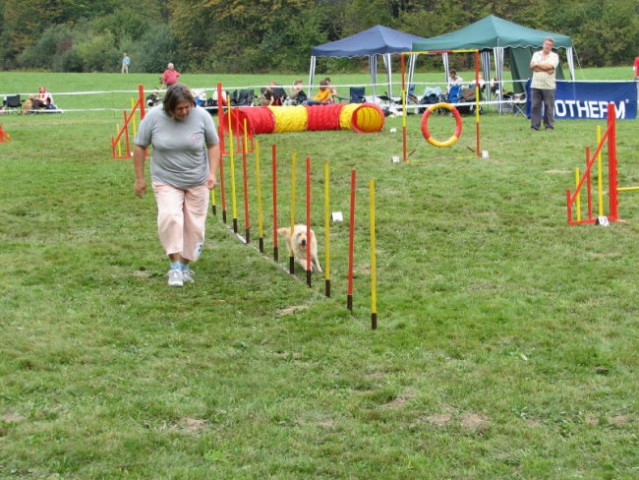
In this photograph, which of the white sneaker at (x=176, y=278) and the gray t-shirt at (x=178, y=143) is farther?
the white sneaker at (x=176, y=278)

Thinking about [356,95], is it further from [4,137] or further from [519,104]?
[4,137]

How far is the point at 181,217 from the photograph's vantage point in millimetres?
7922

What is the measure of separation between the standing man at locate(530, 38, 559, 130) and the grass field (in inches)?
295

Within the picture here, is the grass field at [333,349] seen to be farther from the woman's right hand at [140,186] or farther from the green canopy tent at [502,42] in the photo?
the green canopy tent at [502,42]

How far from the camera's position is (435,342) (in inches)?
247

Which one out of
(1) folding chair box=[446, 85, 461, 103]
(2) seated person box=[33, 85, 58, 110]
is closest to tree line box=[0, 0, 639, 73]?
(2) seated person box=[33, 85, 58, 110]

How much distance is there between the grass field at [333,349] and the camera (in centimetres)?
459

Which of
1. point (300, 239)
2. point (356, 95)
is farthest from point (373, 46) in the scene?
point (300, 239)

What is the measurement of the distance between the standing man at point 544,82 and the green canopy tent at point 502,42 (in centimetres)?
535

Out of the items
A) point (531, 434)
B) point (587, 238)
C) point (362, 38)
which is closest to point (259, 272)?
point (587, 238)

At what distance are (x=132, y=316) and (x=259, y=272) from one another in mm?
1634

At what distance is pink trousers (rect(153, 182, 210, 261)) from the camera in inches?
310

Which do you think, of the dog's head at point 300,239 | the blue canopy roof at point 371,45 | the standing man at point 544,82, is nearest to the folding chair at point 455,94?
the blue canopy roof at point 371,45

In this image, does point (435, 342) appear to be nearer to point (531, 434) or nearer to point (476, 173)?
point (531, 434)
